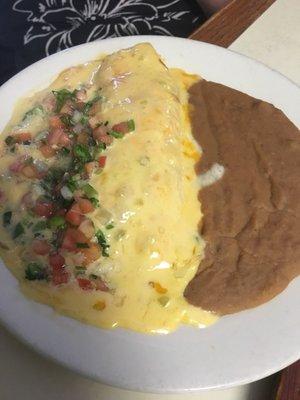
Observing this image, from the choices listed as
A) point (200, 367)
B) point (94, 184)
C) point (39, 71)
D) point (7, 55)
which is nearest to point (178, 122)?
point (94, 184)

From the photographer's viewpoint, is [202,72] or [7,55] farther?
[7,55]

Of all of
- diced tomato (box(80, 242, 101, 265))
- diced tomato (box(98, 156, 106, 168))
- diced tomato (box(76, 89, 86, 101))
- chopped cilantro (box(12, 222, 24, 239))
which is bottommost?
diced tomato (box(80, 242, 101, 265))

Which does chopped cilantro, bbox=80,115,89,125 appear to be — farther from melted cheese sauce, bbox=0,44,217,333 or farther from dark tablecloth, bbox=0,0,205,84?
dark tablecloth, bbox=0,0,205,84

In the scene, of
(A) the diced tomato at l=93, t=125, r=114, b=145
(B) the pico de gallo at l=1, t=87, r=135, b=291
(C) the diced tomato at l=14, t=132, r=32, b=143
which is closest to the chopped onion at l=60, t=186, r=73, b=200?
(B) the pico de gallo at l=1, t=87, r=135, b=291

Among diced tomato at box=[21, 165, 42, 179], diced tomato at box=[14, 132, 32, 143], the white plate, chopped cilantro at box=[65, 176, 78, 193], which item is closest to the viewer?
the white plate

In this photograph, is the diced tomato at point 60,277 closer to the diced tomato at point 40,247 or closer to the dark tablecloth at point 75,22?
the diced tomato at point 40,247

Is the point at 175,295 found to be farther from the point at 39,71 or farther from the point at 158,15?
the point at 158,15
